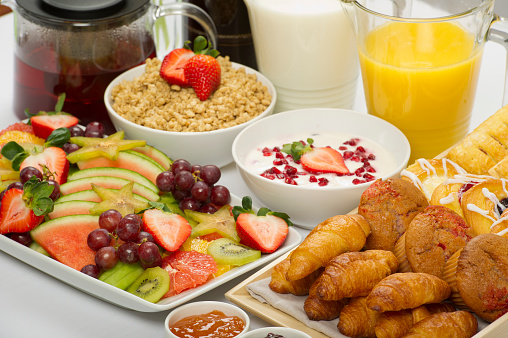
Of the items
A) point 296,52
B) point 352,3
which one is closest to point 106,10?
point 296,52

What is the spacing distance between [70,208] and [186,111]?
0.41 metres

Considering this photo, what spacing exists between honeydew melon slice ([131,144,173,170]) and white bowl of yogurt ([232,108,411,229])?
157 millimetres

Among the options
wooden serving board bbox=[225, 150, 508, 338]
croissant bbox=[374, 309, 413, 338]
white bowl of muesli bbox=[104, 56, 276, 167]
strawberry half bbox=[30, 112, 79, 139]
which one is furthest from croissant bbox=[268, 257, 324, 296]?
strawberry half bbox=[30, 112, 79, 139]

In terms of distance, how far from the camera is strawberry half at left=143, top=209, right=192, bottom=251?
1.31 metres

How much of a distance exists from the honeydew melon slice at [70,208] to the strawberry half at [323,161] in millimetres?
463

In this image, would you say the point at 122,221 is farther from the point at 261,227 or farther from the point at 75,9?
the point at 75,9

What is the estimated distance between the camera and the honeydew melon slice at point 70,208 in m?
1.41

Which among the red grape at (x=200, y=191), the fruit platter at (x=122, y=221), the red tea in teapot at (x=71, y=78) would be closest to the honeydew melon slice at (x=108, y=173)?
the fruit platter at (x=122, y=221)

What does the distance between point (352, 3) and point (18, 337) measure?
992mm

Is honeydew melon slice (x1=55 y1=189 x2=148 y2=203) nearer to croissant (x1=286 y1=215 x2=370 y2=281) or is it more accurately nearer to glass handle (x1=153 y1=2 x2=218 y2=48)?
croissant (x1=286 y1=215 x2=370 y2=281)

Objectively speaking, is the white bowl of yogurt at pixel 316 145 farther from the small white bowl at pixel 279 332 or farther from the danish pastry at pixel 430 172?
the small white bowl at pixel 279 332

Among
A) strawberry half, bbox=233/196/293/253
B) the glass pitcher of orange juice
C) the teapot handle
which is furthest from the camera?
the teapot handle

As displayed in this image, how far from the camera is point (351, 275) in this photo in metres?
1.10

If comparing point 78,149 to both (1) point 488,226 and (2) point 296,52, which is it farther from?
(1) point 488,226
